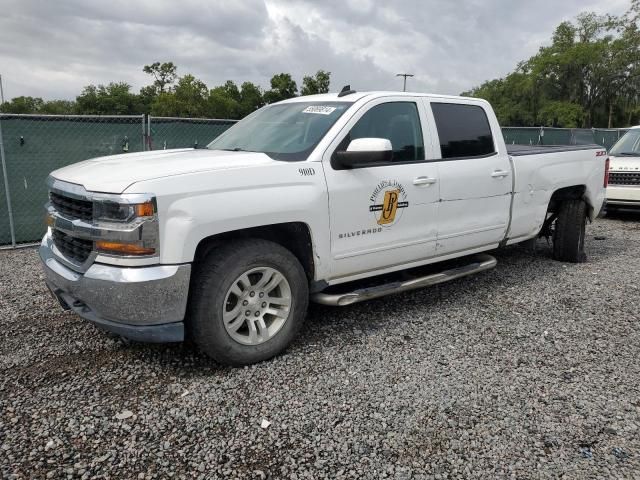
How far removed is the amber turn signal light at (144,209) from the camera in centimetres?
277

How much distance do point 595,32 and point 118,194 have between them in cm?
6623

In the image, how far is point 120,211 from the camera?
2.82 m

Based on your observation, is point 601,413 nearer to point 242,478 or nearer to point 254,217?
point 242,478

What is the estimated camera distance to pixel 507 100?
66500 millimetres

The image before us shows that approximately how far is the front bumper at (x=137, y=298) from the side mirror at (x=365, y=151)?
1.35 m

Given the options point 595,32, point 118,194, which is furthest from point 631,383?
point 595,32

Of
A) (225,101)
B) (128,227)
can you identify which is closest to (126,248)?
(128,227)

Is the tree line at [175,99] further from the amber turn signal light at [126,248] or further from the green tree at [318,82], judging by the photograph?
the amber turn signal light at [126,248]

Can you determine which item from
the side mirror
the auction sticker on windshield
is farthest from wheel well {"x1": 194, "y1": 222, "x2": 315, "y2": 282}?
the auction sticker on windshield

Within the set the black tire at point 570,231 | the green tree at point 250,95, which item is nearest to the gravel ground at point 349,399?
the black tire at point 570,231

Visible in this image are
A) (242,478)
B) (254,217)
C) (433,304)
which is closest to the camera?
(242,478)

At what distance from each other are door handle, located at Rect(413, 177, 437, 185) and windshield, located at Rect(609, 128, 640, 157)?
769 cm

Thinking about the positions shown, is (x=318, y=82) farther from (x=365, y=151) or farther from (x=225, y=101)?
(x=365, y=151)

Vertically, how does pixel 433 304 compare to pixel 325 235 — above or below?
below
